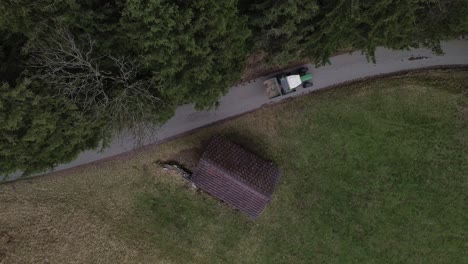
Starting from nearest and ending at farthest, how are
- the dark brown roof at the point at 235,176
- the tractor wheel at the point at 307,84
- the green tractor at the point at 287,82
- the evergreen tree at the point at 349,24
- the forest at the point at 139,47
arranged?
the forest at the point at 139,47
the evergreen tree at the point at 349,24
the dark brown roof at the point at 235,176
the green tractor at the point at 287,82
the tractor wheel at the point at 307,84

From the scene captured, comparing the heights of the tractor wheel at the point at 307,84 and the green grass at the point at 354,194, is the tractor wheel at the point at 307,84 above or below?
above

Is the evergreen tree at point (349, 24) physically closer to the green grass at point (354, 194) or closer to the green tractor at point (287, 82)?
the green tractor at point (287, 82)

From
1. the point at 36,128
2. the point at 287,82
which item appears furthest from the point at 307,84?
the point at 36,128

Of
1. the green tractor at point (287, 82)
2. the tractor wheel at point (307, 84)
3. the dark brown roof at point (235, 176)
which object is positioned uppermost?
the green tractor at point (287, 82)

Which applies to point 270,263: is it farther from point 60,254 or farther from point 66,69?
point 66,69

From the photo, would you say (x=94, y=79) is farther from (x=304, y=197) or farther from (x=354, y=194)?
(x=354, y=194)

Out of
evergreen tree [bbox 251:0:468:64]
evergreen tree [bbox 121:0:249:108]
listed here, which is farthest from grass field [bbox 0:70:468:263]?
evergreen tree [bbox 121:0:249:108]

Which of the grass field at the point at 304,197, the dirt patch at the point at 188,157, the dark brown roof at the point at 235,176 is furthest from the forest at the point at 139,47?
the grass field at the point at 304,197
